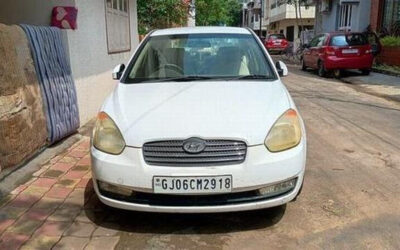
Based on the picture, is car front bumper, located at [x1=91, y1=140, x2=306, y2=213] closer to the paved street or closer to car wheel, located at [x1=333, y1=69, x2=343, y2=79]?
the paved street

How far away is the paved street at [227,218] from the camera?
3.41 metres

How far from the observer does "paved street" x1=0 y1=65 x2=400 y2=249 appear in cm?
341

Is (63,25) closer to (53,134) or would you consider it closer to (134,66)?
(53,134)

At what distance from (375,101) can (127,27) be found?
5.99 meters

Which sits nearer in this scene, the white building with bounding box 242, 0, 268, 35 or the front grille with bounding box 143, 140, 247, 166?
the front grille with bounding box 143, 140, 247, 166

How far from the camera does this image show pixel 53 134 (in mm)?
5613

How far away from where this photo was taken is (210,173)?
10.6ft

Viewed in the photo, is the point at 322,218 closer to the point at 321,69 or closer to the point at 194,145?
the point at 194,145

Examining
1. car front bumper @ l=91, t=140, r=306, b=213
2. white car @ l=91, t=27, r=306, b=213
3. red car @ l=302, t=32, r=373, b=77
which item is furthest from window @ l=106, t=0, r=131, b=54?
red car @ l=302, t=32, r=373, b=77

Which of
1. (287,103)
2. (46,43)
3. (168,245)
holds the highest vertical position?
(46,43)

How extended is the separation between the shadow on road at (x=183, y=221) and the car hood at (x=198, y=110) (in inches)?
30.8

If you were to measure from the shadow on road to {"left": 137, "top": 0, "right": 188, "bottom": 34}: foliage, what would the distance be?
13.0 m

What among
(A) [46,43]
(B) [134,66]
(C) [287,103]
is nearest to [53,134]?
(A) [46,43]

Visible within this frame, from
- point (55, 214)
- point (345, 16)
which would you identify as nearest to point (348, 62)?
point (345, 16)
